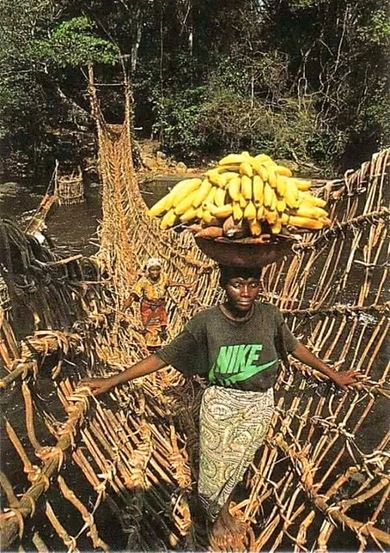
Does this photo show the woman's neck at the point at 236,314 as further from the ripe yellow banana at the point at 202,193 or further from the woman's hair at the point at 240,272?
the ripe yellow banana at the point at 202,193

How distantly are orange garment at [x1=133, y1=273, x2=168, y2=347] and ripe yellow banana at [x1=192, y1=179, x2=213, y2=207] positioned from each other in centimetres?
170

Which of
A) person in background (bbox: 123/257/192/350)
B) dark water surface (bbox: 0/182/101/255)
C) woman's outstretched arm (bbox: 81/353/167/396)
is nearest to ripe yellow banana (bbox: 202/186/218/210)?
woman's outstretched arm (bbox: 81/353/167/396)

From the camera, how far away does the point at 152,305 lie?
304 centimetres

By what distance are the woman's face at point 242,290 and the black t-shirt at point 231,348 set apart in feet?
0.24

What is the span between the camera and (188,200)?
53.9 inches

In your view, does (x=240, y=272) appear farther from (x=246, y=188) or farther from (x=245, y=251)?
(x=246, y=188)

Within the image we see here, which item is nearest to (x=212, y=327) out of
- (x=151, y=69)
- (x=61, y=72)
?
(x=61, y=72)

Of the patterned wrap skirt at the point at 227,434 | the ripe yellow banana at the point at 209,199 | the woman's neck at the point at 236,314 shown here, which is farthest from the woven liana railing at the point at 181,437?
the ripe yellow banana at the point at 209,199

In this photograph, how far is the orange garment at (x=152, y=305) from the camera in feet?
9.99

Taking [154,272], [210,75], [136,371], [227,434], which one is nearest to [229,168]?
[136,371]

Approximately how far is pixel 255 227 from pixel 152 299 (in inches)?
69.8

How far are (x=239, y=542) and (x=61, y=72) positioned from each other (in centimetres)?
1241

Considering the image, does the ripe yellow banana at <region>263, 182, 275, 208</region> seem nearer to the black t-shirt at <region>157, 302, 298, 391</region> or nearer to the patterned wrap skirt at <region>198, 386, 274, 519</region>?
the black t-shirt at <region>157, 302, 298, 391</region>

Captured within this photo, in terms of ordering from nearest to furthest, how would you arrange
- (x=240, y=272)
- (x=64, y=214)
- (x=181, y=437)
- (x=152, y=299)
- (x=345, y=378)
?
(x=240, y=272) → (x=345, y=378) → (x=181, y=437) → (x=152, y=299) → (x=64, y=214)
